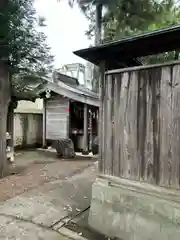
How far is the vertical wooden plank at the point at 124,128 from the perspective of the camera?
3.19 m

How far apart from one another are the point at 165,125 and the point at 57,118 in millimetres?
8278

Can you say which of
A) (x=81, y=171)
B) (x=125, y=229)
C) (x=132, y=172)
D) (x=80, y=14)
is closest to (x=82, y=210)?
(x=125, y=229)

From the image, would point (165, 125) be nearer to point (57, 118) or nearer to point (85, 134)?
point (85, 134)

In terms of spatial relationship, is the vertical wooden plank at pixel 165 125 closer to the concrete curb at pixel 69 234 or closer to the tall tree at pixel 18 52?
the concrete curb at pixel 69 234

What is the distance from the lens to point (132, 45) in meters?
3.07

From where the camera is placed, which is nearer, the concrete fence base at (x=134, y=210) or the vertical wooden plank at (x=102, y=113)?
the concrete fence base at (x=134, y=210)

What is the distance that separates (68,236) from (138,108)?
6.89 feet

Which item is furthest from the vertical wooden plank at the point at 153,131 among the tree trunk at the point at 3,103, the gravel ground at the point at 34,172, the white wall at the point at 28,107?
the white wall at the point at 28,107

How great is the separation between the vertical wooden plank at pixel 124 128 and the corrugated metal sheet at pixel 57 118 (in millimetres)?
7220

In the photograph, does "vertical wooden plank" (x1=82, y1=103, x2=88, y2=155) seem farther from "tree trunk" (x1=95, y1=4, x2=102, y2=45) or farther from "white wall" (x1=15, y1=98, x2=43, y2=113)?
"white wall" (x1=15, y1=98, x2=43, y2=113)

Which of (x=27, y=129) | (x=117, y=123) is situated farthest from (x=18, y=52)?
(x=27, y=129)

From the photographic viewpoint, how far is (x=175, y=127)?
2.76 meters

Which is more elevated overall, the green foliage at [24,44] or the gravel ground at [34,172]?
the green foliage at [24,44]

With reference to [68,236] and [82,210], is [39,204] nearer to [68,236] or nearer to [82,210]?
[82,210]
